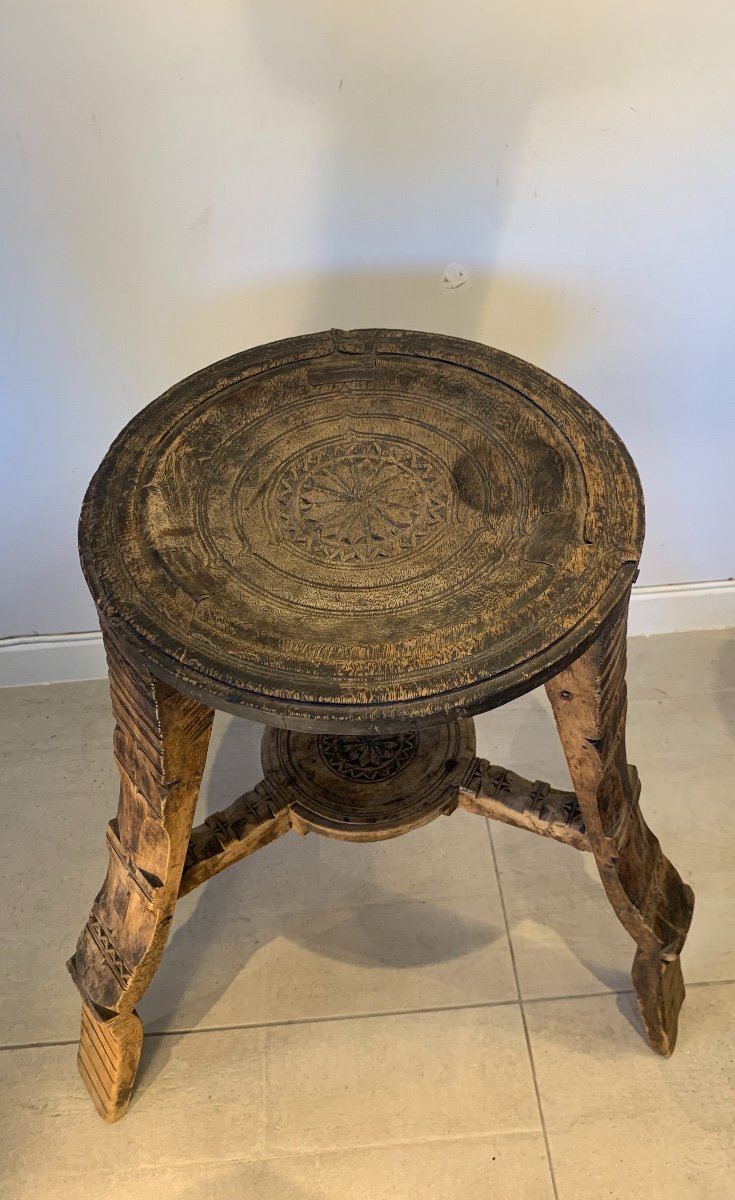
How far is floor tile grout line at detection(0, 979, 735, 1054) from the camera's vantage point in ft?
4.27

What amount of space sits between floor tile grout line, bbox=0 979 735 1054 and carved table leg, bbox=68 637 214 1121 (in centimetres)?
8

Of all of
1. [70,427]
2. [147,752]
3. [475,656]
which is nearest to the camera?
[475,656]

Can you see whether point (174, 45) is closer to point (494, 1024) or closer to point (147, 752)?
point (147, 752)

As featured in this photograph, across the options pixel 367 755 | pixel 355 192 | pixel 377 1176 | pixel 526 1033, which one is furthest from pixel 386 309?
pixel 377 1176

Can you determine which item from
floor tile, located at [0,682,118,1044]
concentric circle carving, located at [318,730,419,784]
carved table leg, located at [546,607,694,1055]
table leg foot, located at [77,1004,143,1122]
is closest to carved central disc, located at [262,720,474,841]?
concentric circle carving, located at [318,730,419,784]

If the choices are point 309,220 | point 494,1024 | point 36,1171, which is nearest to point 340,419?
point 309,220

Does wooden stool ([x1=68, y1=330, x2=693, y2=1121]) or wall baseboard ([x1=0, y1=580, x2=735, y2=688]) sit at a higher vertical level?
wooden stool ([x1=68, y1=330, x2=693, y2=1121])

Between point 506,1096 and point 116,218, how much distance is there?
108 cm

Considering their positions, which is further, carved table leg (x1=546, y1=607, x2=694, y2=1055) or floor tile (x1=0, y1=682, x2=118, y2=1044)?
floor tile (x1=0, y1=682, x2=118, y2=1044)

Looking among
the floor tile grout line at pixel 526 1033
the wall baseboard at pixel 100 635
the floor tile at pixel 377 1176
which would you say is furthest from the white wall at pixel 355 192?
the floor tile at pixel 377 1176

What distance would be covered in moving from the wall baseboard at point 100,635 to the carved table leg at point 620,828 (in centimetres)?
56

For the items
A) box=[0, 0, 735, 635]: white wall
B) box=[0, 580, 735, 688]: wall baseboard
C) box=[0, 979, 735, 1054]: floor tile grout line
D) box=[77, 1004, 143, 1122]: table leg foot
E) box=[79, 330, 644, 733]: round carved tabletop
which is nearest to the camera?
box=[79, 330, 644, 733]: round carved tabletop

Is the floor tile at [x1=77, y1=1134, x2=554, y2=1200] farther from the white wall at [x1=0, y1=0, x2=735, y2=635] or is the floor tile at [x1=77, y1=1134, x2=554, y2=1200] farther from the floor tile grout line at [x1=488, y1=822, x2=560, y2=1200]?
the white wall at [x1=0, y1=0, x2=735, y2=635]

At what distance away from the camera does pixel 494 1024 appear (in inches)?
51.4
